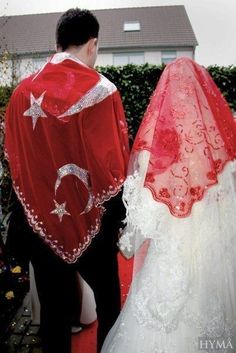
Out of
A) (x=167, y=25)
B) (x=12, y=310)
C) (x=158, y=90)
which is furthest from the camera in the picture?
(x=167, y=25)

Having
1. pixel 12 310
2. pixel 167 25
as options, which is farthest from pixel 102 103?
pixel 167 25

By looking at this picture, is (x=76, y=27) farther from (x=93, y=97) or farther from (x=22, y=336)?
(x=22, y=336)

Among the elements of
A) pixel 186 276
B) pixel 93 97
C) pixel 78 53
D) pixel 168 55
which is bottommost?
pixel 186 276

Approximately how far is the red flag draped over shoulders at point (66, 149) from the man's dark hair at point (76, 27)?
0.09 m

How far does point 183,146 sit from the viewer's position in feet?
6.33

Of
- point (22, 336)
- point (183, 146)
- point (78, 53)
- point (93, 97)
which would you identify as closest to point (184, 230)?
point (183, 146)

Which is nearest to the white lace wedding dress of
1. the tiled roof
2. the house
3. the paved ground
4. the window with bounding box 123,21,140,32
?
the paved ground

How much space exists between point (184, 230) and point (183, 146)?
17.4 inches

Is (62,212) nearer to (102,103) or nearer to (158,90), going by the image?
(102,103)

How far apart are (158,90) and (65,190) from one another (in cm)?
80

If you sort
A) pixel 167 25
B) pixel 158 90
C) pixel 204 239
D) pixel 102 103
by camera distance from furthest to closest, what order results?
pixel 167 25, pixel 158 90, pixel 204 239, pixel 102 103

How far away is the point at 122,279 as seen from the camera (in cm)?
328

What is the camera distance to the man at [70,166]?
174cm

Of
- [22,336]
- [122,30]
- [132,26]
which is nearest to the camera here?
[22,336]
